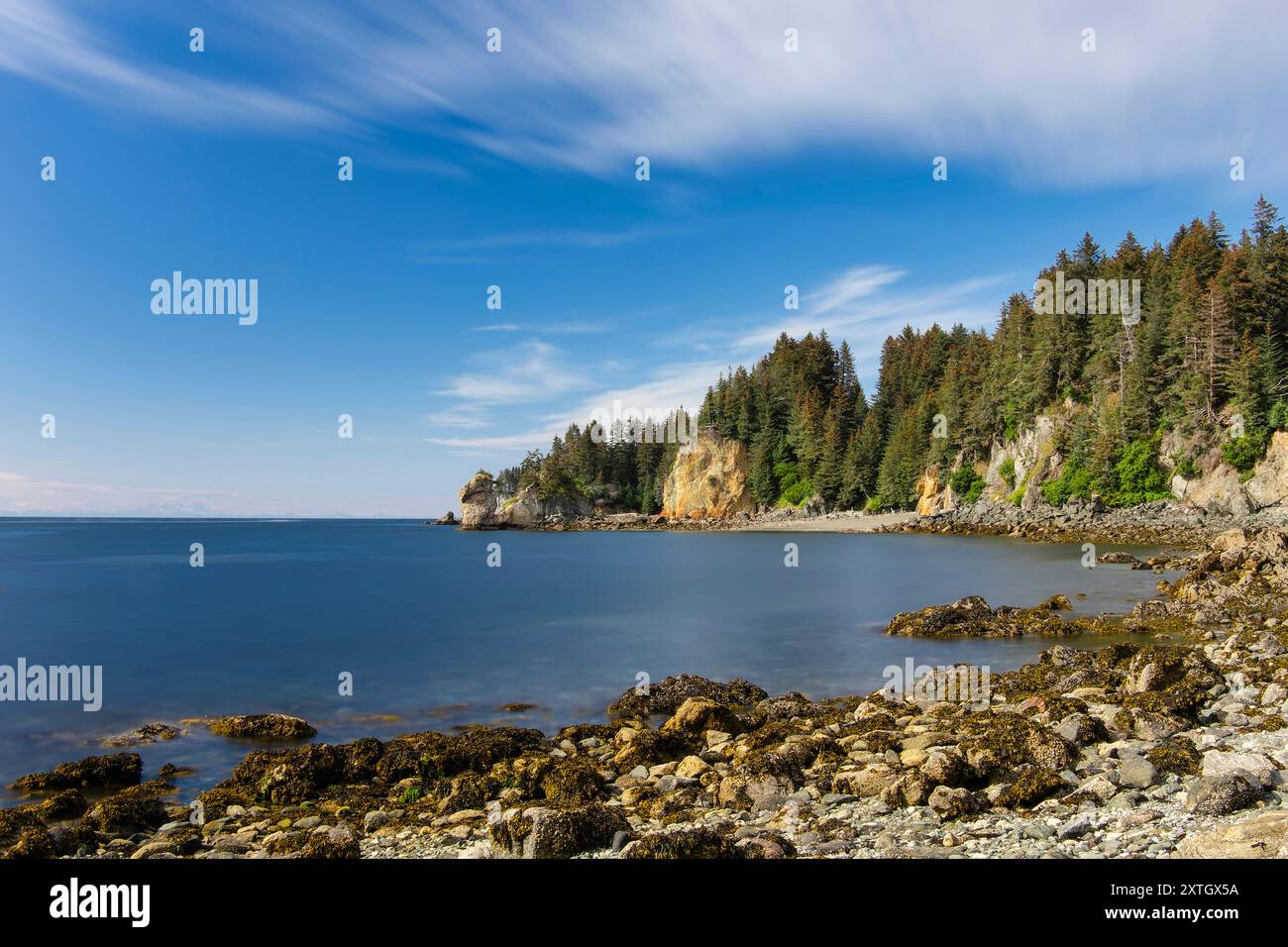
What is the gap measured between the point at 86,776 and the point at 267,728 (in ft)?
11.1

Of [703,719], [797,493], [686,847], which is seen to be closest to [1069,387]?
[797,493]

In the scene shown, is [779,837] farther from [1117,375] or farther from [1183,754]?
[1117,375]

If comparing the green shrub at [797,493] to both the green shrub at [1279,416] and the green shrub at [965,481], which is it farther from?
the green shrub at [1279,416]

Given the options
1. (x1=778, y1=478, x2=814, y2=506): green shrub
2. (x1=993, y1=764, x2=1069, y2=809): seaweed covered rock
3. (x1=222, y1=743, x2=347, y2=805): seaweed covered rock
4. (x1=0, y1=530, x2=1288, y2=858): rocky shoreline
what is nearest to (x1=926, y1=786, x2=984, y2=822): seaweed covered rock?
(x1=0, y1=530, x2=1288, y2=858): rocky shoreline

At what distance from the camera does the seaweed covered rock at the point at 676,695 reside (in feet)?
57.0

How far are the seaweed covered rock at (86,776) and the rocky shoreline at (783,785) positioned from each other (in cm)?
3

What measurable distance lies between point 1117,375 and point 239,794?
9308 cm

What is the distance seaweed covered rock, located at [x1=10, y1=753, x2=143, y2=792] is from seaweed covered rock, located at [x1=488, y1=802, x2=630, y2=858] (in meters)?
8.54

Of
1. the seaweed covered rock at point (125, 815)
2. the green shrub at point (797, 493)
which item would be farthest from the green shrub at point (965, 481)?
the seaweed covered rock at point (125, 815)

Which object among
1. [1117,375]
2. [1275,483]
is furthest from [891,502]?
[1275,483]

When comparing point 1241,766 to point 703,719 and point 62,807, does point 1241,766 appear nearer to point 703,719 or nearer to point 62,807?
point 703,719

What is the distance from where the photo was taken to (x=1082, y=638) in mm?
23672

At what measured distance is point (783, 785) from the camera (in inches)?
397
